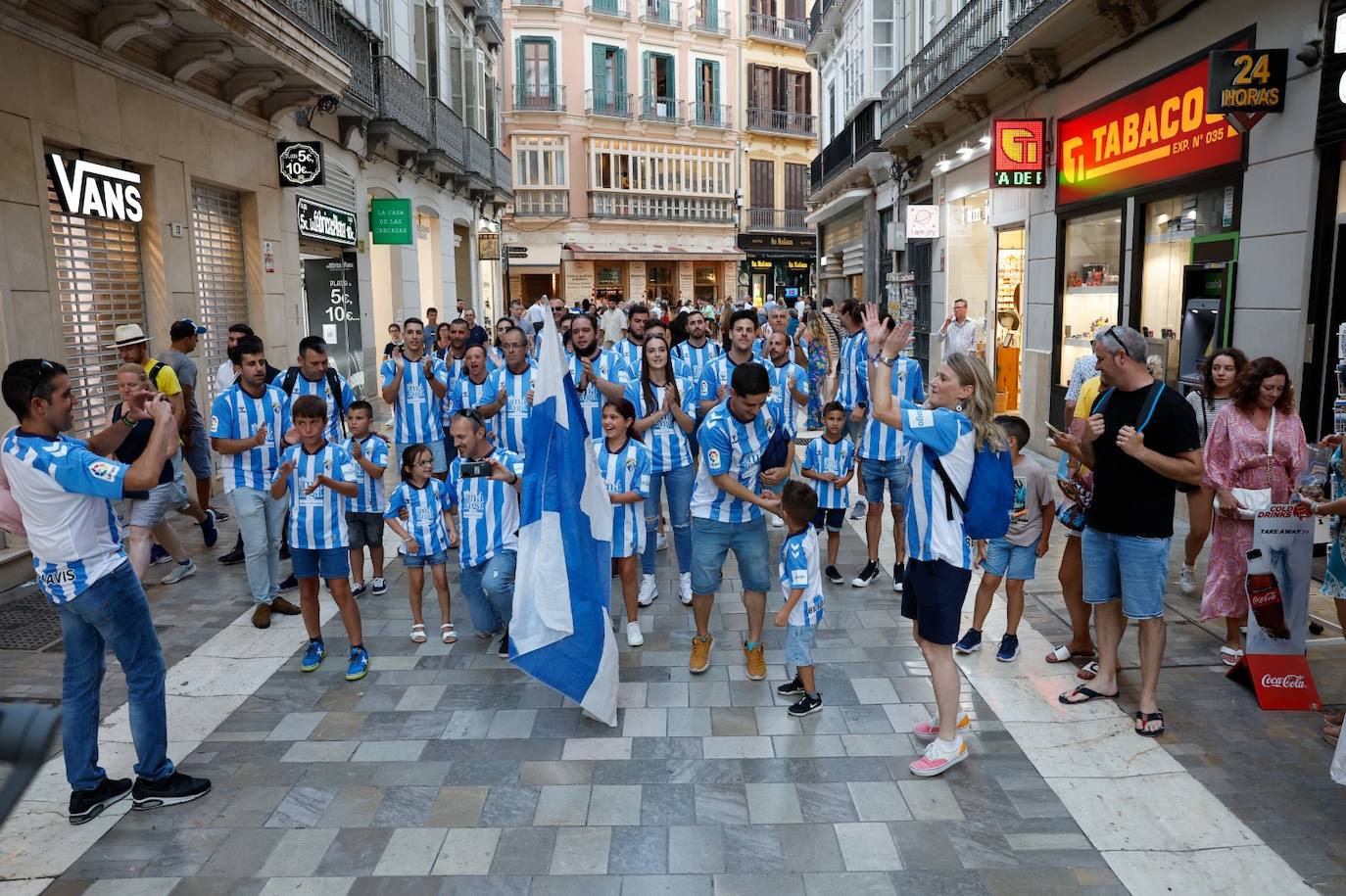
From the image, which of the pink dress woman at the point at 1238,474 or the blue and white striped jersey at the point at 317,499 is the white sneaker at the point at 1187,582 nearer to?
the pink dress woman at the point at 1238,474

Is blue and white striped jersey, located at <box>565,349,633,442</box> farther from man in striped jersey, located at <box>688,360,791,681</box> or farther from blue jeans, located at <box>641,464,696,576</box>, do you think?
man in striped jersey, located at <box>688,360,791,681</box>

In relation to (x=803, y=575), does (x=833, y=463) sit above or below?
above

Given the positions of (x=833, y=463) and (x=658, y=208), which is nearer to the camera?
(x=833, y=463)

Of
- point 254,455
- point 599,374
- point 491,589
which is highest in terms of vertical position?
point 599,374

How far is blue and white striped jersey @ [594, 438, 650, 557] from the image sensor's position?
6.02 m

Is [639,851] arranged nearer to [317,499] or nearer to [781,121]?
[317,499]

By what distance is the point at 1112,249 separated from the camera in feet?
35.5

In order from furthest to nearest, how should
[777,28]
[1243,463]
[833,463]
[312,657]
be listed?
1. [777,28]
2. [833,463]
3. [312,657]
4. [1243,463]

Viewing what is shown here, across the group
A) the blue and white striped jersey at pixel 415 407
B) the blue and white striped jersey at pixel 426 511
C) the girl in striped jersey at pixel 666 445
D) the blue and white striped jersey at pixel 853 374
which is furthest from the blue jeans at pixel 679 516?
the blue and white striped jersey at pixel 415 407

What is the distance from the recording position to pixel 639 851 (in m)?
3.79

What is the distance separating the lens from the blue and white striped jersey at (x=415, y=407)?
8.32 metres

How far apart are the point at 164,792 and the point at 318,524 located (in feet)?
5.89

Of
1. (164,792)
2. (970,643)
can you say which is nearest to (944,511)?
(970,643)

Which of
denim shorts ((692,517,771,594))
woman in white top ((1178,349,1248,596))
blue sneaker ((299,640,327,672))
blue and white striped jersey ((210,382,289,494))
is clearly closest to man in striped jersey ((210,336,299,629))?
blue and white striped jersey ((210,382,289,494))
